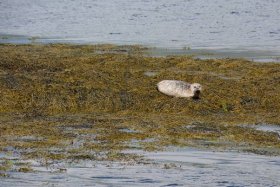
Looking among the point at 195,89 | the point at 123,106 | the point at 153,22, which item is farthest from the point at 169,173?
the point at 153,22

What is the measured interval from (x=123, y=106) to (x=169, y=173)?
153 inches

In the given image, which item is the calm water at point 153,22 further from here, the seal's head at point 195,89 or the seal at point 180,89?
the seal's head at point 195,89

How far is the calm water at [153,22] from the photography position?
24.3 meters

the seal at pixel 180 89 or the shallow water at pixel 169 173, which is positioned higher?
the shallow water at pixel 169 173

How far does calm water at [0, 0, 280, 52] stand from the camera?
2427 cm

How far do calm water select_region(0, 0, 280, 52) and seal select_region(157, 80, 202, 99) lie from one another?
→ 793cm

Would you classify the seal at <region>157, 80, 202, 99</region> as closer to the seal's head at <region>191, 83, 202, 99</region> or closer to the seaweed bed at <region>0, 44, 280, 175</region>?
the seal's head at <region>191, 83, 202, 99</region>

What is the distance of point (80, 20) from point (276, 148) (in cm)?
2296

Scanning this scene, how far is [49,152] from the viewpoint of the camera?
10195 mm

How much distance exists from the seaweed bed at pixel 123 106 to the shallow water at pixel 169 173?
1.12 feet

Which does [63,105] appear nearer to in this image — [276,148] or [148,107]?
[148,107]

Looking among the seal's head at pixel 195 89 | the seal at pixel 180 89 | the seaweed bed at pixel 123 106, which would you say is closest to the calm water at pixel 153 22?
the seaweed bed at pixel 123 106

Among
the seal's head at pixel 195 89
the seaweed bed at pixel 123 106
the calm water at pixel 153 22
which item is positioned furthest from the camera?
the calm water at pixel 153 22

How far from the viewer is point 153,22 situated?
31438 millimetres
